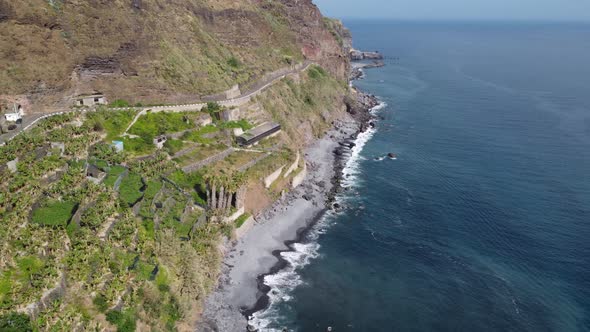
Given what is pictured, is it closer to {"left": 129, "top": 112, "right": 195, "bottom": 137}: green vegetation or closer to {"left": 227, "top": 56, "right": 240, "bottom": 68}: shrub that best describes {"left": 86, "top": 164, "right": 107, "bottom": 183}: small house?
{"left": 129, "top": 112, "right": 195, "bottom": 137}: green vegetation

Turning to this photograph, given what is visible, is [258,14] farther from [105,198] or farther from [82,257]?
[82,257]

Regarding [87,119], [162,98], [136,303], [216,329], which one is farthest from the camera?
[162,98]

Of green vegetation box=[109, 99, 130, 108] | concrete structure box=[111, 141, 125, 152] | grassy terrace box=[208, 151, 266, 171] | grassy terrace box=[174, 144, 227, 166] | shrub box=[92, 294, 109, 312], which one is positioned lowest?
shrub box=[92, 294, 109, 312]

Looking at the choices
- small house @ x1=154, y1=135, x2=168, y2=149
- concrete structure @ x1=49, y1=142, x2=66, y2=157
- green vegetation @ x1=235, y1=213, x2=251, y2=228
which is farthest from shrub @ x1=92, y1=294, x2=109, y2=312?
small house @ x1=154, y1=135, x2=168, y2=149

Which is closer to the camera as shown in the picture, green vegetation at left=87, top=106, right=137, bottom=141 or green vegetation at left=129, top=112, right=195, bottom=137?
green vegetation at left=87, top=106, right=137, bottom=141

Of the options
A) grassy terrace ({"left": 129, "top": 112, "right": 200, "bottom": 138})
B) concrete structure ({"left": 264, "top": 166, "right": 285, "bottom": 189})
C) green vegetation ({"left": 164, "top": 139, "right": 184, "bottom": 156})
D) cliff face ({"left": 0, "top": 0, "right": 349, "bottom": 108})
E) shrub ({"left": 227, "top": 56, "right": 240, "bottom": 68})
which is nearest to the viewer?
cliff face ({"left": 0, "top": 0, "right": 349, "bottom": 108})

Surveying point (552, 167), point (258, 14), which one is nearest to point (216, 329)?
point (552, 167)
